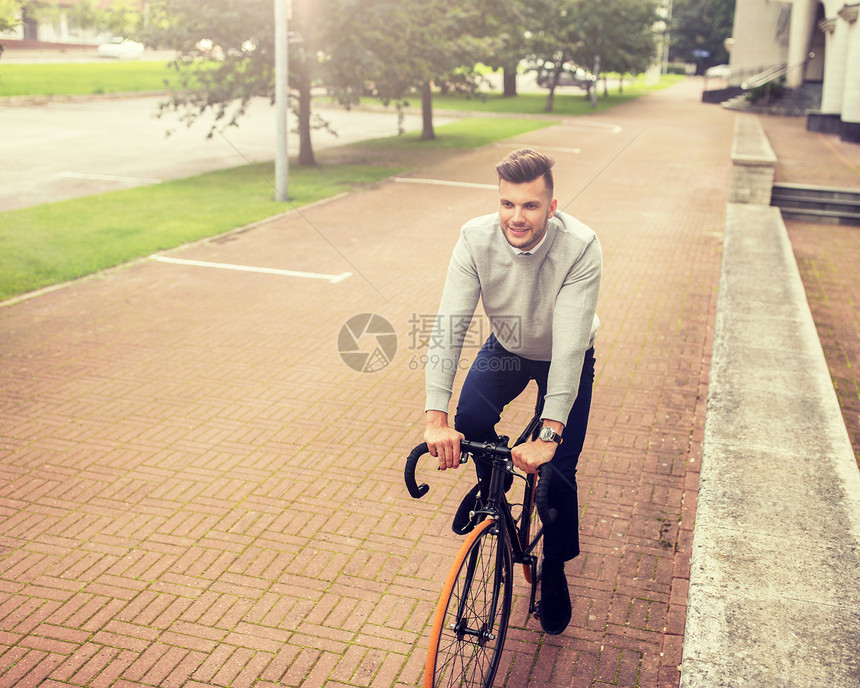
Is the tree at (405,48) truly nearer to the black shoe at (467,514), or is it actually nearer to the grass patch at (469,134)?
the grass patch at (469,134)

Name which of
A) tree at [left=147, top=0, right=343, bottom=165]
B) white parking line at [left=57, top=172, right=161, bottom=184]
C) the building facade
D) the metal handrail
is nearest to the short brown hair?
tree at [left=147, top=0, right=343, bottom=165]

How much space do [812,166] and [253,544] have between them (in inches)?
747

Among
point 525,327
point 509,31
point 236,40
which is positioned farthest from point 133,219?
point 509,31

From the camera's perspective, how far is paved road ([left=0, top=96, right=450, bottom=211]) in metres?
16.8

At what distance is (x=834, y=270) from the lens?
36.0 feet

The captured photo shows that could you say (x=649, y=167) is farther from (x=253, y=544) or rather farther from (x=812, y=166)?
(x=253, y=544)

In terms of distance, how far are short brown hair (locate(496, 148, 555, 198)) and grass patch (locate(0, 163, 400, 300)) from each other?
309 inches

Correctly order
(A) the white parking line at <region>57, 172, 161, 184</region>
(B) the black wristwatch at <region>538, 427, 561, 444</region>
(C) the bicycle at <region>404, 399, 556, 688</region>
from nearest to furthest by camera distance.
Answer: (C) the bicycle at <region>404, 399, 556, 688</region> < (B) the black wristwatch at <region>538, 427, 561, 444</region> < (A) the white parking line at <region>57, 172, 161, 184</region>

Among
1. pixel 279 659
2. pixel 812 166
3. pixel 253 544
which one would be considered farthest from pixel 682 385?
pixel 812 166

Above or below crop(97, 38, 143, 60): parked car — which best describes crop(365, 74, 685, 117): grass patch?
below

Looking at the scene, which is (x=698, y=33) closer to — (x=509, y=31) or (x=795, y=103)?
(x=795, y=103)

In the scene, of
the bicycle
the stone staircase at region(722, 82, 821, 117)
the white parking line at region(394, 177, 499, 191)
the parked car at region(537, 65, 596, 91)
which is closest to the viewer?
the bicycle

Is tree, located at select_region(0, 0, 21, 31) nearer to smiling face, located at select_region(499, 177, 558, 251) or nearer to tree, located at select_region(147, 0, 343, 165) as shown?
tree, located at select_region(147, 0, 343, 165)

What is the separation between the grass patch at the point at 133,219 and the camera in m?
10.5
